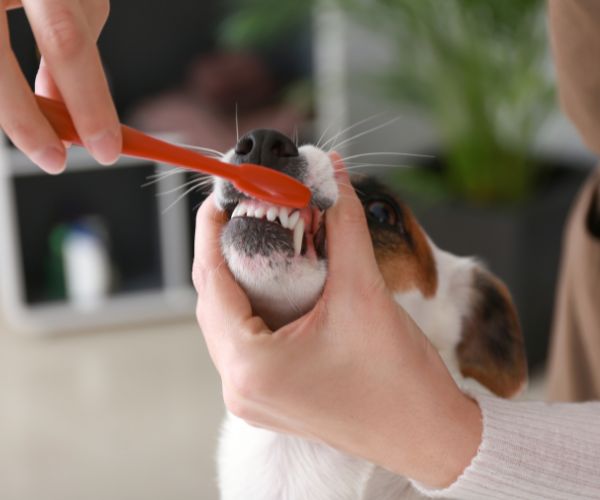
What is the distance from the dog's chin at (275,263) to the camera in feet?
2.79

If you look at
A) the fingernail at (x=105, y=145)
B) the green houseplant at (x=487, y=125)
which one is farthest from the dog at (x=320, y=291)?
the green houseplant at (x=487, y=125)

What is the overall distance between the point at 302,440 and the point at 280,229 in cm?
28

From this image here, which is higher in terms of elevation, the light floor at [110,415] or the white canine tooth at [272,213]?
the white canine tooth at [272,213]

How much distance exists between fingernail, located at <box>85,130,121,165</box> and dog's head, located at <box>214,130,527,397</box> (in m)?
0.22

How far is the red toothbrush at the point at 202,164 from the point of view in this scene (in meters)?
0.65

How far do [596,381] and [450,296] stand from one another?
370mm

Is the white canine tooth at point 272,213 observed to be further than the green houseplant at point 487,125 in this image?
No

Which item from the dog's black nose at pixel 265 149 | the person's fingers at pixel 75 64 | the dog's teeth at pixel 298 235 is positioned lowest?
the dog's teeth at pixel 298 235

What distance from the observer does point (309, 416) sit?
0.75 m

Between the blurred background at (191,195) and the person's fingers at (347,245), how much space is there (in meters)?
1.21

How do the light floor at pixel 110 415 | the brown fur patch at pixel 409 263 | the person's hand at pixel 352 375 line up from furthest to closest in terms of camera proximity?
1. the light floor at pixel 110 415
2. the brown fur patch at pixel 409 263
3. the person's hand at pixel 352 375

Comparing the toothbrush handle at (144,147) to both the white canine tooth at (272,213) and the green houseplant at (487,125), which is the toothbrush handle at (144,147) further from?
the green houseplant at (487,125)

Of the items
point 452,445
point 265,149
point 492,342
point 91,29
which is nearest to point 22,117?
point 91,29

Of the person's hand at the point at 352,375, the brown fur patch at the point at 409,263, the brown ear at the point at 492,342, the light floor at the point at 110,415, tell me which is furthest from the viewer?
the light floor at the point at 110,415
